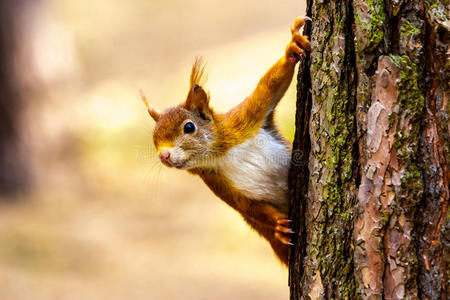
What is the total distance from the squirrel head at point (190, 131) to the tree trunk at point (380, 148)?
2.65 feet

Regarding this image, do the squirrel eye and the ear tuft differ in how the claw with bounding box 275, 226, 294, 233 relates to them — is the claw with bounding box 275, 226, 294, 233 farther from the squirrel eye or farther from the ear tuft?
the ear tuft

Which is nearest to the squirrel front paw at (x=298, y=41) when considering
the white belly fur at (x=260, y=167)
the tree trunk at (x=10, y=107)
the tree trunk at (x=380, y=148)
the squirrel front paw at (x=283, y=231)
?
the tree trunk at (x=380, y=148)

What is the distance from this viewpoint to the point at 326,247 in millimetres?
1979

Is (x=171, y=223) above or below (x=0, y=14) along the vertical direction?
below

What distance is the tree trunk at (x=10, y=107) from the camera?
7387 millimetres

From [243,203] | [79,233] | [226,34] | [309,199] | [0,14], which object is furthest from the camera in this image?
[226,34]

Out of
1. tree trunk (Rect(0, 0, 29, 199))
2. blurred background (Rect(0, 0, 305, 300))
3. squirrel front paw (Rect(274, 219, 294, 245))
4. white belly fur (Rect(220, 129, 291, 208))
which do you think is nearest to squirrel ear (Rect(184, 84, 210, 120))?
white belly fur (Rect(220, 129, 291, 208))

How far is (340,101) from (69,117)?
651cm

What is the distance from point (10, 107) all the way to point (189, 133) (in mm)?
5388

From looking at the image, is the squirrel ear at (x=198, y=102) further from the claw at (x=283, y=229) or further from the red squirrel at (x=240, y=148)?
the claw at (x=283, y=229)

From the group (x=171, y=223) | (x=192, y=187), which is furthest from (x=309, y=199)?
(x=192, y=187)

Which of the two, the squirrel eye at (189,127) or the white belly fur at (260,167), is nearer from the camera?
the white belly fur at (260,167)

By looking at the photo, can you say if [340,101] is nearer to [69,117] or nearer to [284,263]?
[284,263]

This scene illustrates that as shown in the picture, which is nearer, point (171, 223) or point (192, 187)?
point (171, 223)
